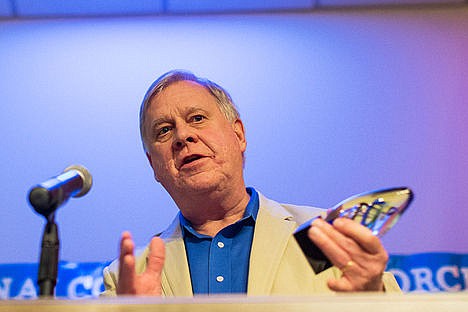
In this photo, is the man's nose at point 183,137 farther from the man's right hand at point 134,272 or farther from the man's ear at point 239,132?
the man's right hand at point 134,272

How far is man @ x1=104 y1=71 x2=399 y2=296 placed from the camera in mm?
1748

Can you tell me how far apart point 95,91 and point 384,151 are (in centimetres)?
122

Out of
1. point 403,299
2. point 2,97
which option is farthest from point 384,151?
point 403,299

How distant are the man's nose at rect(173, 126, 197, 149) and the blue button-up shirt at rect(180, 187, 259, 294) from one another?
0.71ft

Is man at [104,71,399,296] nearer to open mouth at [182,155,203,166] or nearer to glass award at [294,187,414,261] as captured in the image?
open mouth at [182,155,203,166]

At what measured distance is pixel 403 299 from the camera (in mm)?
778

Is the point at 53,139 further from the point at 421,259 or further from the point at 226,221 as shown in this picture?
the point at 421,259

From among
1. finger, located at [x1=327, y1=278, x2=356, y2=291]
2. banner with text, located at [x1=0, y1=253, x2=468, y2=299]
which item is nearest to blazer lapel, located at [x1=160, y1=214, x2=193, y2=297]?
finger, located at [x1=327, y1=278, x2=356, y2=291]

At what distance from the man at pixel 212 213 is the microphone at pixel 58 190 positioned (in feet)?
1.16

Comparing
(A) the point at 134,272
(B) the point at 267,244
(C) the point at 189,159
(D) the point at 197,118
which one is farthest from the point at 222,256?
(A) the point at 134,272

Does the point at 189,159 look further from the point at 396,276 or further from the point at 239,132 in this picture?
the point at 396,276

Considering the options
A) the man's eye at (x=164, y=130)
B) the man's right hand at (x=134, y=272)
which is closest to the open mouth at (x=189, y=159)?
the man's eye at (x=164, y=130)

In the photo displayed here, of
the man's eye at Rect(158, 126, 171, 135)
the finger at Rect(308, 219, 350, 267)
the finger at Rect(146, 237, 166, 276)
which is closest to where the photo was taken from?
the finger at Rect(308, 219, 350, 267)

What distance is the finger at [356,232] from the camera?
3.99ft
